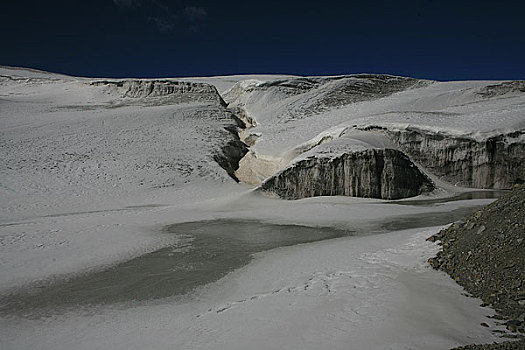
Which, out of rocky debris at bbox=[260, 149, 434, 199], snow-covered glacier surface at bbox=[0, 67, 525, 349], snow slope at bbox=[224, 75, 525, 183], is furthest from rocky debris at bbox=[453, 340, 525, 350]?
snow slope at bbox=[224, 75, 525, 183]

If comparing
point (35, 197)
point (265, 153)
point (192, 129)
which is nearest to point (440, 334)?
A: point (35, 197)

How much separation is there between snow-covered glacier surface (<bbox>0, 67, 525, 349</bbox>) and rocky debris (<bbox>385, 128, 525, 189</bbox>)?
0.22 feet

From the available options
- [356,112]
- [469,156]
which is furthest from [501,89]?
[469,156]

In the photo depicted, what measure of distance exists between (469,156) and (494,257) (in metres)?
11.5

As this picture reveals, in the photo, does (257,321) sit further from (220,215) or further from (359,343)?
(220,215)

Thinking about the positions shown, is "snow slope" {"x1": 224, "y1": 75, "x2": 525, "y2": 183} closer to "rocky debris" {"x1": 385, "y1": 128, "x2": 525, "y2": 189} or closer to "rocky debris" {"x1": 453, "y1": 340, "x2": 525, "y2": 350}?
"rocky debris" {"x1": 385, "y1": 128, "x2": 525, "y2": 189}

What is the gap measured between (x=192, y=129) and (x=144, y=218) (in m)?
13.5

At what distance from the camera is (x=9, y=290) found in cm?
540

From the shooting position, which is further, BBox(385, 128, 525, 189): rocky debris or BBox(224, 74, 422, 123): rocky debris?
BBox(224, 74, 422, 123): rocky debris

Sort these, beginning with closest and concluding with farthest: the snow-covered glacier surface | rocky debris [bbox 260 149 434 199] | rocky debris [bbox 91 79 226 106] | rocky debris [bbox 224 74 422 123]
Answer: the snow-covered glacier surface
rocky debris [bbox 260 149 434 199]
rocky debris [bbox 224 74 422 123]
rocky debris [bbox 91 79 226 106]

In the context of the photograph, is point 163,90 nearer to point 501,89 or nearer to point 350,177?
point 350,177

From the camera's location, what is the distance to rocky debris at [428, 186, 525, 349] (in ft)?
12.5

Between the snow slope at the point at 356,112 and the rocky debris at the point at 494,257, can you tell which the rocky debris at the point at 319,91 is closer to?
the snow slope at the point at 356,112

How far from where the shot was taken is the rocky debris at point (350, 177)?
1329 cm
